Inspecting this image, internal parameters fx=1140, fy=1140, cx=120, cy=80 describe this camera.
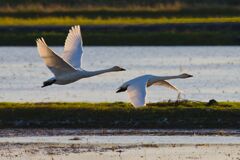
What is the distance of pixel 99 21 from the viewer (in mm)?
49250

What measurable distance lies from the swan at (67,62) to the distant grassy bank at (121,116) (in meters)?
1.71

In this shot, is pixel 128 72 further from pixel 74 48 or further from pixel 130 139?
pixel 130 139

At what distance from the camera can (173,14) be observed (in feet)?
172

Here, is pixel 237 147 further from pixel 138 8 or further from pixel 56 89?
pixel 138 8

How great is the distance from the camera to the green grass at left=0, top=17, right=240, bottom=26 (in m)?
47.8

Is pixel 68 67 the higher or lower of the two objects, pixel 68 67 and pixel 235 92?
the higher

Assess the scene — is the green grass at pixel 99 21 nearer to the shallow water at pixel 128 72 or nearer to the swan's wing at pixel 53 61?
the shallow water at pixel 128 72

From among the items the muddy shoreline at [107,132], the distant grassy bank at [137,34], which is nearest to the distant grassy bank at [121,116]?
the muddy shoreline at [107,132]

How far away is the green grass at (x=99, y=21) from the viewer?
47.8m

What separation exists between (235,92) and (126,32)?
61.1ft

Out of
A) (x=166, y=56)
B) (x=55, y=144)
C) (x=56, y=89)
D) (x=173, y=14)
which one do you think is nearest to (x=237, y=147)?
(x=55, y=144)

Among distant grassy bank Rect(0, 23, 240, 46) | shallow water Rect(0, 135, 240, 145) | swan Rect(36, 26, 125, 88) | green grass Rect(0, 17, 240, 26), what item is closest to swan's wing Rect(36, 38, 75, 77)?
swan Rect(36, 26, 125, 88)

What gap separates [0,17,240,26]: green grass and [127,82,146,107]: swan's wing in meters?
30.4

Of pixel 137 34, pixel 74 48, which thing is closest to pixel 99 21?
pixel 137 34
